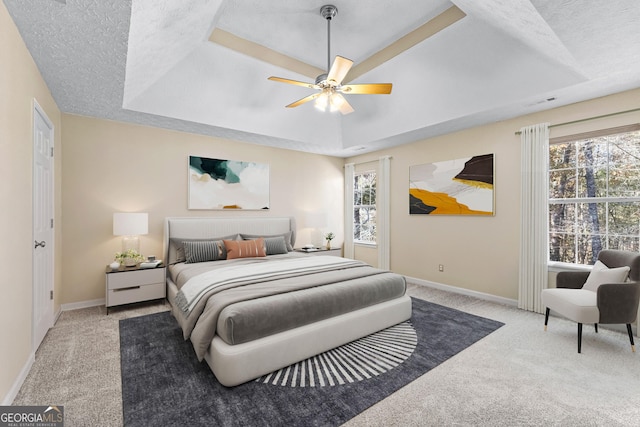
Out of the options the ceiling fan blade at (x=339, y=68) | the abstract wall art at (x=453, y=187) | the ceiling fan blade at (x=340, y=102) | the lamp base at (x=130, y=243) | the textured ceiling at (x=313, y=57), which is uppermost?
the textured ceiling at (x=313, y=57)

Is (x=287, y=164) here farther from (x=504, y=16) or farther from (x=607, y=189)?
(x=607, y=189)

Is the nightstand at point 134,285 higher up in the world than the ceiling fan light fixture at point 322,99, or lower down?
lower down

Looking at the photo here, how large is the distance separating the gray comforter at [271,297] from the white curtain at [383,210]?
2256 millimetres

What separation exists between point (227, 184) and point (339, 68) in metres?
3.03

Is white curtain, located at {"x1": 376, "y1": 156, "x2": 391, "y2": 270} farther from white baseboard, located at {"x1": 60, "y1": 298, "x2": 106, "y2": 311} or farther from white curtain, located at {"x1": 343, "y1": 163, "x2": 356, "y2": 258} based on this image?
white baseboard, located at {"x1": 60, "y1": 298, "x2": 106, "y2": 311}

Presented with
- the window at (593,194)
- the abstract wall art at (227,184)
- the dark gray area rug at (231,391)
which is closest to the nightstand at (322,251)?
the abstract wall art at (227,184)

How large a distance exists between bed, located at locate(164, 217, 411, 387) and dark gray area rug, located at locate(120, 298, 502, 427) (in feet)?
0.50

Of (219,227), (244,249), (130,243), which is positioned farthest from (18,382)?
(219,227)

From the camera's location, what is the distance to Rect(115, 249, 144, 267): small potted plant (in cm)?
373

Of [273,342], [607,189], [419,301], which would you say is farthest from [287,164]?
[607,189]

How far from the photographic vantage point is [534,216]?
3637 mm

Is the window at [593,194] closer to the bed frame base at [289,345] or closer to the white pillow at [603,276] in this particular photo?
the white pillow at [603,276]

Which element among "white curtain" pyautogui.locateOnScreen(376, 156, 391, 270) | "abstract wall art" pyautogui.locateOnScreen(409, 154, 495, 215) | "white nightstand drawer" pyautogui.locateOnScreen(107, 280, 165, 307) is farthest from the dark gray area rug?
"white curtain" pyautogui.locateOnScreen(376, 156, 391, 270)

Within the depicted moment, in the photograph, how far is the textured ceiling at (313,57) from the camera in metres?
2.04
